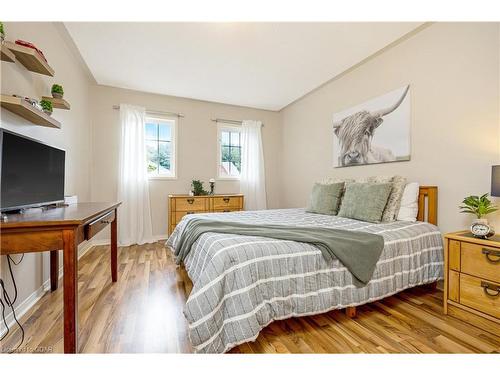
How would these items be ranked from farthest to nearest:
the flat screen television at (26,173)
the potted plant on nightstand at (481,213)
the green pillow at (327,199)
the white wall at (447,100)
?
1. the green pillow at (327,199)
2. the white wall at (447,100)
3. the potted plant on nightstand at (481,213)
4. the flat screen television at (26,173)

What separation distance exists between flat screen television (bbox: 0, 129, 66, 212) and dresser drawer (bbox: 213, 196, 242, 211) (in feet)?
7.04

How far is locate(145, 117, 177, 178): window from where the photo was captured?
393cm

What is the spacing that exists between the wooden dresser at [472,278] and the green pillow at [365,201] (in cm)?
57

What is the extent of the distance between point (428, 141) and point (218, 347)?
8.10 ft

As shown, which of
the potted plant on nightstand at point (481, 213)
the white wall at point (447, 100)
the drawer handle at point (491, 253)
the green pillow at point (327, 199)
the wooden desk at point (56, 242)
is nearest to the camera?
the wooden desk at point (56, 242)

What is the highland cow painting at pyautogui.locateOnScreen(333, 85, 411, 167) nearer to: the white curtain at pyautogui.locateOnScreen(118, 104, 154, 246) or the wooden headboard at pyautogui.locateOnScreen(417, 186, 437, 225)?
the wooden headboard at pyautogui.locateOnScreen(417, 186, 437, 225)

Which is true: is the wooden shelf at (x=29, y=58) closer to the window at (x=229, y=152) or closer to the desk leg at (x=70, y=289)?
the desk leg at (x=70, y=289)

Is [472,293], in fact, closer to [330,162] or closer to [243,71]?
[330,162]

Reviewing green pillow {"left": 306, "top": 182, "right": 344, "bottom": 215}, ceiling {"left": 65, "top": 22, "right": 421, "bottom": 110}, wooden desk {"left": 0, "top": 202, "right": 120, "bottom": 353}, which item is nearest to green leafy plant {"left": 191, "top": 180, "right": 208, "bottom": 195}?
ceiling {"left": 65, "top": 22, "right": 421, "bottom": 110}

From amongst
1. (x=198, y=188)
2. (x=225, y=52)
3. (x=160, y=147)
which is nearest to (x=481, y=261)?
(x=225, y=52)

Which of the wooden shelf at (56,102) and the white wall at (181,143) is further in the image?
the white wall at (181,143)

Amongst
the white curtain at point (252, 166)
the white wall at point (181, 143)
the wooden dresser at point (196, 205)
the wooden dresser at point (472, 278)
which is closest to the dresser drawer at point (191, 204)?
the wooden dresser at point (196, 205)

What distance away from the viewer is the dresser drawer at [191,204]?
11.8 feet
